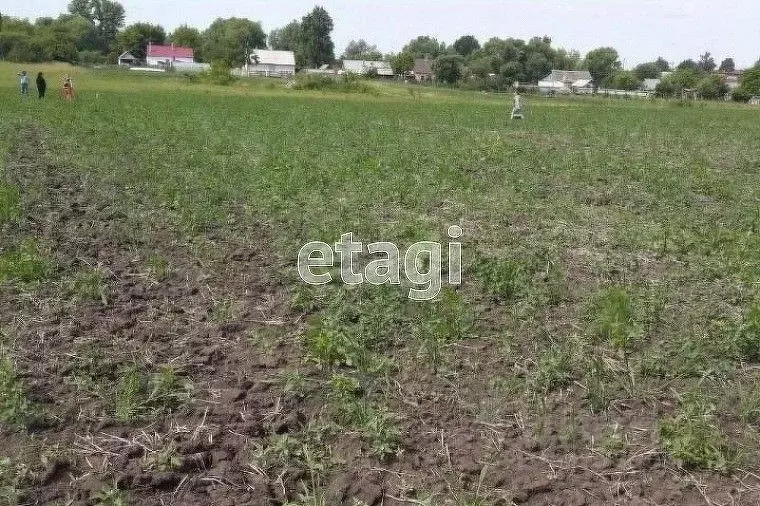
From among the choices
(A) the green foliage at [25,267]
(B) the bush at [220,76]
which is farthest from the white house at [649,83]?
(A) the green foliage at [25,267]

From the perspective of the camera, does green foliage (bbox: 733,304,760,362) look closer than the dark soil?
No

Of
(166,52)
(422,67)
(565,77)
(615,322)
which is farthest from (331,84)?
(565,77)

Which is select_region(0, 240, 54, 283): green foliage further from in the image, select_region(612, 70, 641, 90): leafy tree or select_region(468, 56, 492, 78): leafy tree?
select_region(612, 70, 641, 90): leafy tree

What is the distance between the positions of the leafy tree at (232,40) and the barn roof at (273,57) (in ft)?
6.63

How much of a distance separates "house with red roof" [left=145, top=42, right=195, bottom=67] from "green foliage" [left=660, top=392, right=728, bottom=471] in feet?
399

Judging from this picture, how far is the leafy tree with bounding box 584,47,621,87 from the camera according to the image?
13862cm

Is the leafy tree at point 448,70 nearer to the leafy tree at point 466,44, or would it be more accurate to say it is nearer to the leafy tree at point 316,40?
the leafy tree at point 316,40

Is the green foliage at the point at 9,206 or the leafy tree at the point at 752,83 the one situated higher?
the leafy tree at the point at 752,83

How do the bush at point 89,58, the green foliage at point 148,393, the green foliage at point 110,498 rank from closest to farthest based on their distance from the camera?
the green foliage at point 110,498 < the green foliage at point 148,393 < the bush at point 89,58

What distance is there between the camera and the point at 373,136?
20.6m

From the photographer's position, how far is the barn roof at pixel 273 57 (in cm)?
11743

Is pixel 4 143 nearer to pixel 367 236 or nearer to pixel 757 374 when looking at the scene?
pixel 367 236

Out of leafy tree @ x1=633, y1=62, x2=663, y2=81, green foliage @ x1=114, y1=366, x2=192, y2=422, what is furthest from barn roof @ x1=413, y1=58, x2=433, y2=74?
green foliage @ x1=114, y1=366, x2=192, y2=422

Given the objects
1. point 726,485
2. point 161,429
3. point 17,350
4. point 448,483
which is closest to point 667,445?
point 726,485
